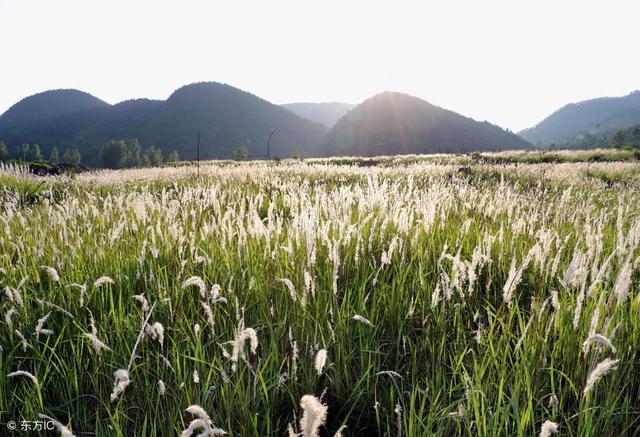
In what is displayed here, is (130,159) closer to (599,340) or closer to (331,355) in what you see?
(331,355)

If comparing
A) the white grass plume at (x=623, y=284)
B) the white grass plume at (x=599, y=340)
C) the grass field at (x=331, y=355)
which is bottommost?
the grass field at (x=331, y=355)

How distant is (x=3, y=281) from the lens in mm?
2465

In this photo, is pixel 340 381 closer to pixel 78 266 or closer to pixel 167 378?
pixel 167 378

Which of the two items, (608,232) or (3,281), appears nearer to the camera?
(3,281)

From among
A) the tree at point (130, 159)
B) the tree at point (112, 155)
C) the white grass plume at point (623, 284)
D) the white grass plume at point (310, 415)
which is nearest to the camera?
the white grass plume at point (310, 415)

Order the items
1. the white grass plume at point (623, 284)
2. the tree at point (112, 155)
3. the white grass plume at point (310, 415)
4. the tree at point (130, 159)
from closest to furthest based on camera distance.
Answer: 1. the white grass plume at point (310, 415)
2. the white grass plume at point (623, 284)
3. the tree at point (130, 159)
4. the tree at point (112, 155)

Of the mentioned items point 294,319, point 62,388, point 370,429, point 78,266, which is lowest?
point 370,429

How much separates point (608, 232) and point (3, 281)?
5114 mm

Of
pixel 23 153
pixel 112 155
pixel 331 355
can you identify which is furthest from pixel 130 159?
pixel 331 355

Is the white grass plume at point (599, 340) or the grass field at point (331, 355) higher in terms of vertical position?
the white grass plume at point (599, 340)

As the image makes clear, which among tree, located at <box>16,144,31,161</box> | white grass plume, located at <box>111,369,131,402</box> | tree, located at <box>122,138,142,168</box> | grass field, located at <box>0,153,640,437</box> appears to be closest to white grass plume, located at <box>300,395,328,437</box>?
grass field, located at <box>0,153,640,437</box>

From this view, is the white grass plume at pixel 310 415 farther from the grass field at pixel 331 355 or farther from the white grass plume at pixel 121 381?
the white grass plume at pixel 121 381

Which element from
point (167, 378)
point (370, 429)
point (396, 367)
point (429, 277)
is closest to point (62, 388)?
point (167, 378)

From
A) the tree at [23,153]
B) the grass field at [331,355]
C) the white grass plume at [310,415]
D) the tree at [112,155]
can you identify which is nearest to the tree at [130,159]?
the tree at [112,155]
